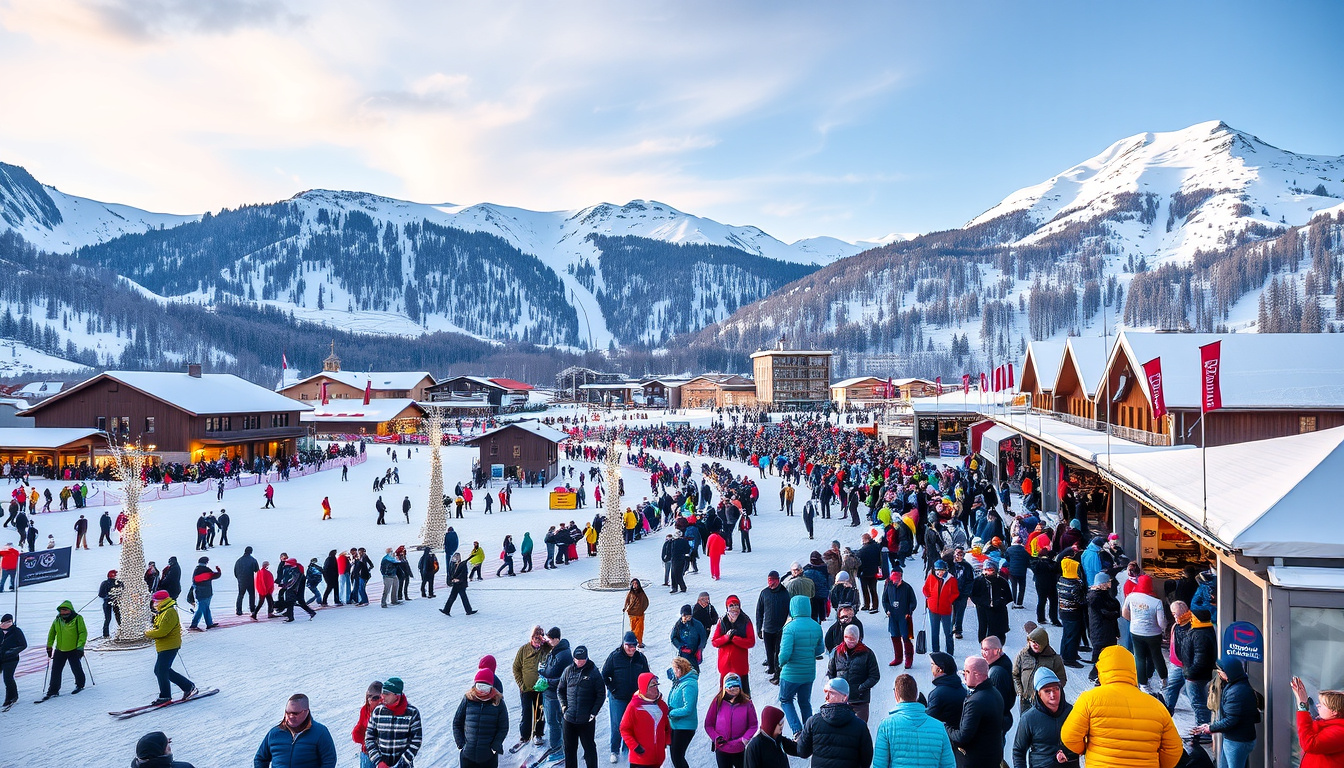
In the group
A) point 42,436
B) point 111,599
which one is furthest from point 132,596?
point 42,436

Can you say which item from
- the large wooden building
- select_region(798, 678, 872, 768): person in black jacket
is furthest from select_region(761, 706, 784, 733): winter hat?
the large wooden building

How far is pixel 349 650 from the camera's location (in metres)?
11.0

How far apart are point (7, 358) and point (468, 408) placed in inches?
4253

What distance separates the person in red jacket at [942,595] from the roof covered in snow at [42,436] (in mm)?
43224

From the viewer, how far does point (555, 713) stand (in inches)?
271

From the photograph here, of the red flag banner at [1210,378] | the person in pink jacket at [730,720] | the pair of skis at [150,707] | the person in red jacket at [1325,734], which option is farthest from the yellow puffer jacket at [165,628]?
the red flag banner at [1210,378]

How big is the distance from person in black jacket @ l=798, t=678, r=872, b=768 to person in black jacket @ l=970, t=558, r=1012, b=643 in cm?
446

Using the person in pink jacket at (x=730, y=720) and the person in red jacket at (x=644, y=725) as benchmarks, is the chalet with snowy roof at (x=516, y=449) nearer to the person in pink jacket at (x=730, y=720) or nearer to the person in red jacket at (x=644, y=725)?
the person in red jacket at (x=644, y=725)

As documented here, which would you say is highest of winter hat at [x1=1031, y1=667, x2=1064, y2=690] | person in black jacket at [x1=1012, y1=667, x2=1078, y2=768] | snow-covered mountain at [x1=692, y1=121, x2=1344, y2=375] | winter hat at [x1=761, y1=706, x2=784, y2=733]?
snow-covered mountain at [x1=692, y1=121, x2=1344, y2=375]

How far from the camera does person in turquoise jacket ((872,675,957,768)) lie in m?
4.39

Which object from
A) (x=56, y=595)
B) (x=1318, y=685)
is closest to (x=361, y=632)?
(x=56, y=595)

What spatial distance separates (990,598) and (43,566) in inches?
573

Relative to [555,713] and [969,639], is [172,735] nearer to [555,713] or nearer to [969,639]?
[555,713]

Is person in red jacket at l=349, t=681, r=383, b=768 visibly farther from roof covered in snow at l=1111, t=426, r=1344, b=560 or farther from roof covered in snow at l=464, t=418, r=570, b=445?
roof covered in snow at l=464, t=418, r=570, b=445
